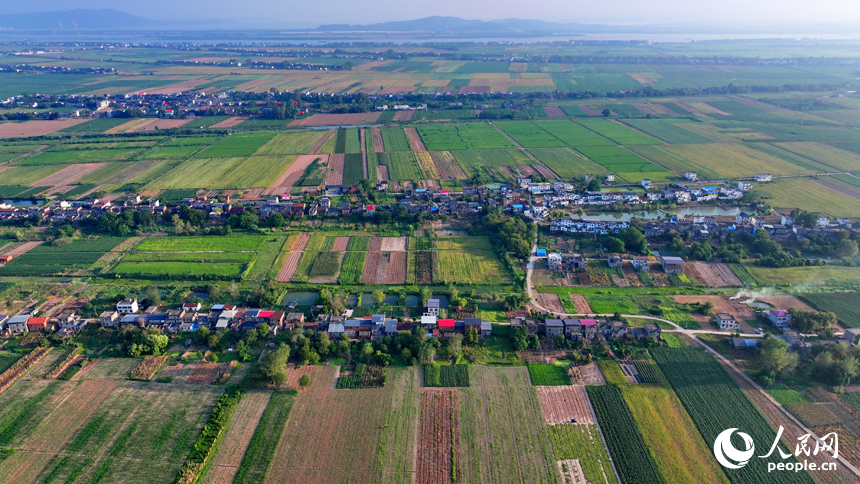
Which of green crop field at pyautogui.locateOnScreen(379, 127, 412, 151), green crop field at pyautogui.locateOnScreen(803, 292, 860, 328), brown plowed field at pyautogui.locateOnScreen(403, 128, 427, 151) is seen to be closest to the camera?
green crop field at pyautogui.locateOnScreen(803, 292, 860, 328)

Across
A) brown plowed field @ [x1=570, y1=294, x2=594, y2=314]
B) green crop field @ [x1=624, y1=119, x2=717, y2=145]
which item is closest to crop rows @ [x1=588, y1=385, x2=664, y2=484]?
brown plowed field @ [x1=570, y1=294, x2=594, y2=314]

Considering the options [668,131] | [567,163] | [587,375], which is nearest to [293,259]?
[587,375]

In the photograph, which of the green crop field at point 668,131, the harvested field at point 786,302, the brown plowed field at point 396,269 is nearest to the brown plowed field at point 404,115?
the green crop field at point 668,131

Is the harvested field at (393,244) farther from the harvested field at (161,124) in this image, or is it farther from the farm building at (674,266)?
the harvested field at (161,124)

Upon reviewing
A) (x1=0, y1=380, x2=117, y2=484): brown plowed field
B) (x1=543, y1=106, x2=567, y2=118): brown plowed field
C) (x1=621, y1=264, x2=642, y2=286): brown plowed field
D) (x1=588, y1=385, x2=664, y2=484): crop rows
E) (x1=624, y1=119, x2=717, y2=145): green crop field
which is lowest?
(x1=0, y1=380, x2=117, y2=484): brown plowed field

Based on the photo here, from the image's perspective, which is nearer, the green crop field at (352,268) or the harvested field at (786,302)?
the harvested field at (786,302)

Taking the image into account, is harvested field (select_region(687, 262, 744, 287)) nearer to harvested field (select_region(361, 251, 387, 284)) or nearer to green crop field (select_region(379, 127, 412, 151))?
harvested field (select_region(361, 251, 387, 284))
